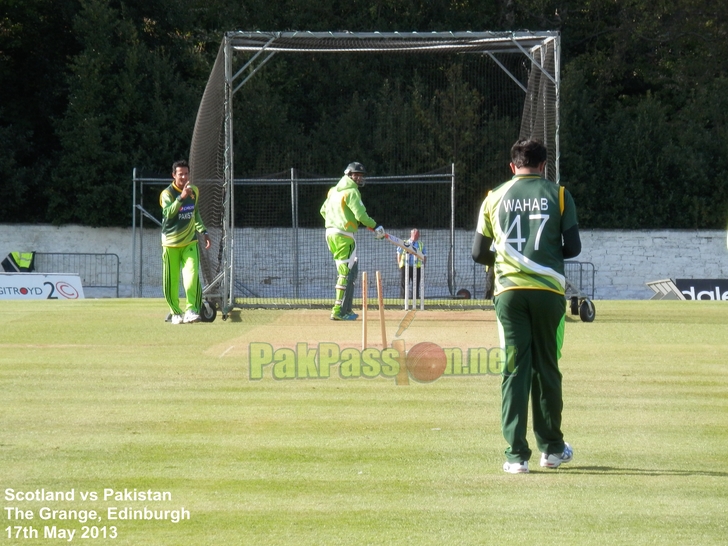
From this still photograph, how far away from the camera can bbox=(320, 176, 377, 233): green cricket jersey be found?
52.0 feet

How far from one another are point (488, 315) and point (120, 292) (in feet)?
51.0

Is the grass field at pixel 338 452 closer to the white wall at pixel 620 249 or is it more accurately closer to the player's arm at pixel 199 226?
the player's arm at pixel 199 226

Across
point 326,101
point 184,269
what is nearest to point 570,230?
point 184,269

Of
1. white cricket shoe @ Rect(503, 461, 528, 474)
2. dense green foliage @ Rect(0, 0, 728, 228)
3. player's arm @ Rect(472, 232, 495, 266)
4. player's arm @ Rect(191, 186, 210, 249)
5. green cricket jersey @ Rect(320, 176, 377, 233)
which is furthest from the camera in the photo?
dense green foliage @ Rect(0, 0, 728, 228)

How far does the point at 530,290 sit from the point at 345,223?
31.9 ft

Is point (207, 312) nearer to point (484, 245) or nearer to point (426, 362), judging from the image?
point (426, 362)

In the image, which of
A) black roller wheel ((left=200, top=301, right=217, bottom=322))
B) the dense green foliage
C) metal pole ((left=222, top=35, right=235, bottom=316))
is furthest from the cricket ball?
the dense green foliage

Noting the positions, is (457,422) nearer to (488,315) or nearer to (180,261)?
(180,261)

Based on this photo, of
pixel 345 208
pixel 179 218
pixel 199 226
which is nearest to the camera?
pixel 179 218

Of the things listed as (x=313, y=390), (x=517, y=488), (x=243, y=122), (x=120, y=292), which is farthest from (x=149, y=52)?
(x=517, y=488)

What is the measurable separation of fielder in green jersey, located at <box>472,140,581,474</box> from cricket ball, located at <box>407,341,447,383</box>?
3940mm

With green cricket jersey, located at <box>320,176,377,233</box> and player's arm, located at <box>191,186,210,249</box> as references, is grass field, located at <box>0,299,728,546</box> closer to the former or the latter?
player's arm, located at <box>191,186,210,249</box>

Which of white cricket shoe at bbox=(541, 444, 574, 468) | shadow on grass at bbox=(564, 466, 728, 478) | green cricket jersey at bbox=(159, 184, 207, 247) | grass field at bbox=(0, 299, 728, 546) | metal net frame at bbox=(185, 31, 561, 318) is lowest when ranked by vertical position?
shadow on grass at bbox=(564, 466, 728, 478)

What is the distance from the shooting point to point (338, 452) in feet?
23.3
